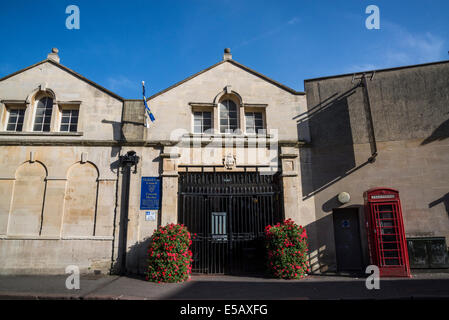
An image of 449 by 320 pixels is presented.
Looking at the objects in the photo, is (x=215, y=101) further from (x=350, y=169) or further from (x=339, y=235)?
(x=339, y=235)

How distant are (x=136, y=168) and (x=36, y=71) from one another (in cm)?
582

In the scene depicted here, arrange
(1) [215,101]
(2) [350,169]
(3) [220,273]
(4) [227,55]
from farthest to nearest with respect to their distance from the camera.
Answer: (4) [227,55] < (1) [215,101] < (2) [350,169] < (3) [220,273]

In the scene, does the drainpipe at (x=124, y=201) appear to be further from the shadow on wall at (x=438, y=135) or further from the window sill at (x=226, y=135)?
the shadow on wall at (x=438, y=135)

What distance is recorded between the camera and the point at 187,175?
418 inches

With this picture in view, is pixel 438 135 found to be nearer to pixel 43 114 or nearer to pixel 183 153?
pixel 183 153

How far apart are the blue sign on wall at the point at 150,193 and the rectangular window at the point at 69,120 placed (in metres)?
3.60

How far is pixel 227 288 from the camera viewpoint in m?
7.53

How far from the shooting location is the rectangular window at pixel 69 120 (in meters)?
11.1

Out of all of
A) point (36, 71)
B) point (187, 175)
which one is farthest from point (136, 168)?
point (36, 71)

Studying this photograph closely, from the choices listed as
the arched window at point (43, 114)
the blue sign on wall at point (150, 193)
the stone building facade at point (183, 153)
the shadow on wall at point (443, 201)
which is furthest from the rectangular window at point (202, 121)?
the shadow on wall at point (443, 201)

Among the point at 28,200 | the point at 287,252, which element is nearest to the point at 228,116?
the point at 287,252

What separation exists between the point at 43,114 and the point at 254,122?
824 cm
